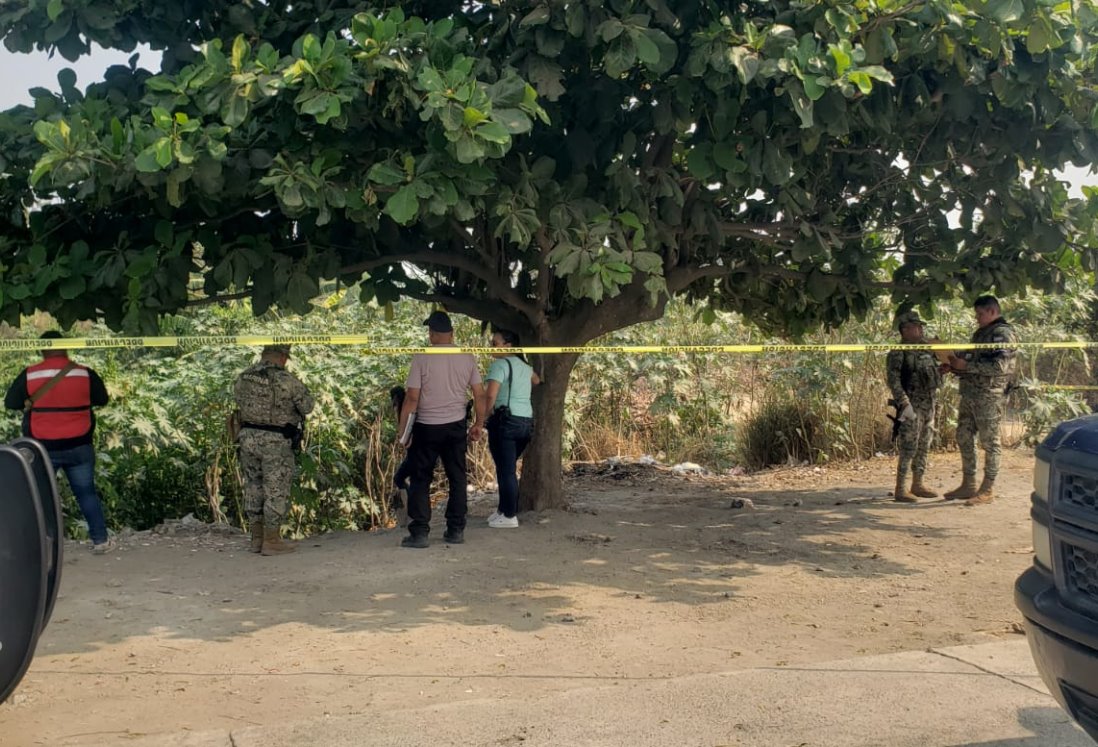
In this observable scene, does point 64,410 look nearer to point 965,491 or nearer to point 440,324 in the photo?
point 440,324

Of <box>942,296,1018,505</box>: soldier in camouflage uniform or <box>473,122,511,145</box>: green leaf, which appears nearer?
<box>473,122,511,145</box>: green leaf

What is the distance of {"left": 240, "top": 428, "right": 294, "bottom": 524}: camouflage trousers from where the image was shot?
27.2 ft

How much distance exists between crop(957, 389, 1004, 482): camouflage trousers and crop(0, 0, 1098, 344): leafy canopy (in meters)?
1.69

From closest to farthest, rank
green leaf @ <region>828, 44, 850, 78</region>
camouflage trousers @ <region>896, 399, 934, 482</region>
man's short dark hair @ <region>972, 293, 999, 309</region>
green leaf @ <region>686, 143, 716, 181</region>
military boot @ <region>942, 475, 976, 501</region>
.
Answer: green leaf @ <region>828, 44, 850, 78</region>
green leaf @ <region>686, 143, 716, 181</region>
man's short dark hair @ <region>972, 293, 999, 309</region>
military boot @ <region>942, 475, 976, 501</region>
camouflage trousers @ <region>896, 399, 934, 482</region>

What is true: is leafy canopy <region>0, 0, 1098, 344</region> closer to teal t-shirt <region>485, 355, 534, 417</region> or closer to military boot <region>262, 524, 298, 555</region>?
teal t-shirt <region>485, 355, 534, 417</region>

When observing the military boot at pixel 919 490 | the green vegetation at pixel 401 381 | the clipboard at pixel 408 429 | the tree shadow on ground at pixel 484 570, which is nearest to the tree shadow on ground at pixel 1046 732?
the tree shadow on ground at pixel 484 570

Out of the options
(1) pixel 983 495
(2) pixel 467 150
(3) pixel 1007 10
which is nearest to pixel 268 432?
(2) pixel 467 150

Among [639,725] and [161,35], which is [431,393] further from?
[639,725]

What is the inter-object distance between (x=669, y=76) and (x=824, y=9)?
39.0 inches

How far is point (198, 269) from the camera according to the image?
711cm

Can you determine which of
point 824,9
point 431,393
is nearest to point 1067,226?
point 824,9

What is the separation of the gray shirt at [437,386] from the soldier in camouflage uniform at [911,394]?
439 centimetres

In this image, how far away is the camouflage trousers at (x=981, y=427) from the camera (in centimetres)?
1006

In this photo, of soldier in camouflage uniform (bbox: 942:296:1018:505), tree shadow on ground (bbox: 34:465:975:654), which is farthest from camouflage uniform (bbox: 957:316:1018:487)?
tree shadow on ground (bbox: 34:465:975:654)
